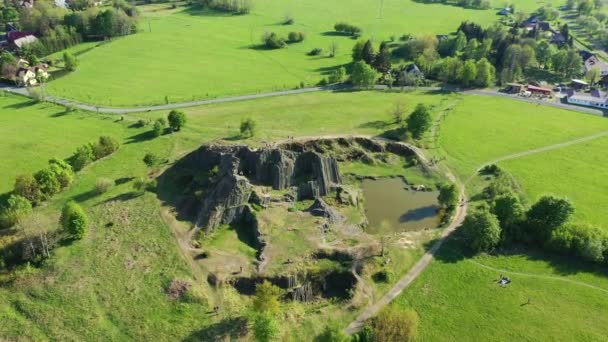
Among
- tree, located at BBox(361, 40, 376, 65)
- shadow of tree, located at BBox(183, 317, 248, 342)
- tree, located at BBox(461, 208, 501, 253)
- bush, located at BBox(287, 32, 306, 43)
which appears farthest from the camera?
bush, located at BBox(287, 32, 306, 43)

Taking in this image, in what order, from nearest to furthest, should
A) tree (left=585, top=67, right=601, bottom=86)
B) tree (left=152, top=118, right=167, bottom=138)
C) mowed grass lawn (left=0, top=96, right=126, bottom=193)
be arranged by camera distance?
1. mowed grass lawn (left=0, top=96, right=126, bottom=193)
2. tree (left=152, top=118, right=167, bottom=138)
3. tree (left=585, top=67, right=601, bottom=86)

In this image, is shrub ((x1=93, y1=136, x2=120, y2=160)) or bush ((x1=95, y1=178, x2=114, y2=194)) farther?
shrub ((x1=93, y1=136, x2=120, y2=160))

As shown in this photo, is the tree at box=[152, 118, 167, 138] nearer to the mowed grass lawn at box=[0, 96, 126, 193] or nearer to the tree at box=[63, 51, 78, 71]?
the mowed grass lawn at box=[0, 96, 126, 193]

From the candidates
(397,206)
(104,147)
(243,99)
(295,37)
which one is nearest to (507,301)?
(397,206)

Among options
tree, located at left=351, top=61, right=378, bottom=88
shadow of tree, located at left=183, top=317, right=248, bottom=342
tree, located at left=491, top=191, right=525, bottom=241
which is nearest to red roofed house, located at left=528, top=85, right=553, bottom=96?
tree, located at left=351, top=61, right=378, bottom=88

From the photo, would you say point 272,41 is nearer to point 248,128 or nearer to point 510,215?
point 248,128

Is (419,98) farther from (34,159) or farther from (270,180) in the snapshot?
(34,159)

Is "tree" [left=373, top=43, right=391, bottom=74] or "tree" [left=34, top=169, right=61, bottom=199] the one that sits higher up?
"tree" [left=373, top=43, right=391, bottom=74]
